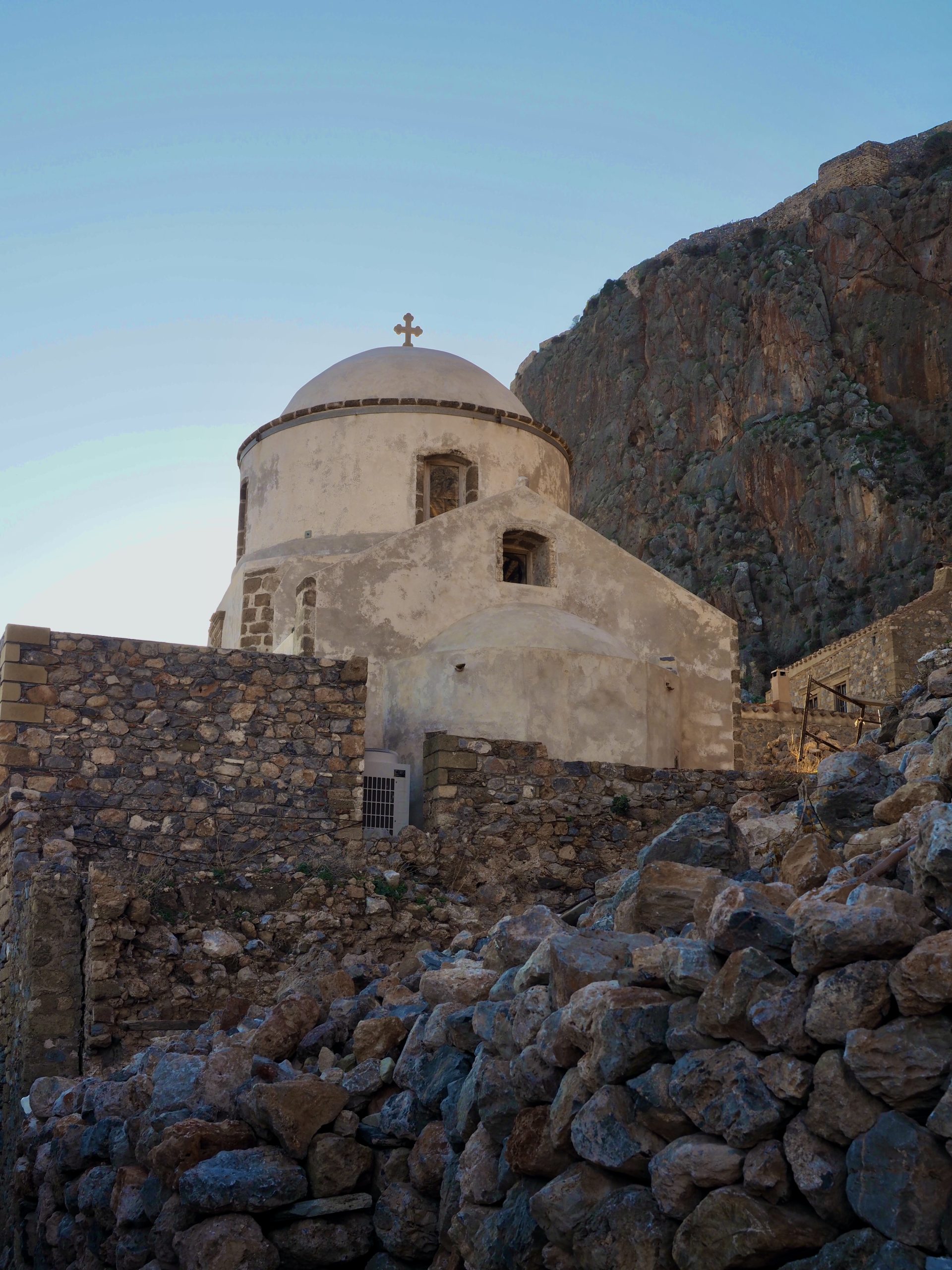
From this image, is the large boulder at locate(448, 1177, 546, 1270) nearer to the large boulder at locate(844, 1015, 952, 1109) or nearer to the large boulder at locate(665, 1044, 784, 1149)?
the large boulder at locate(665, 1044, 784, 1149)

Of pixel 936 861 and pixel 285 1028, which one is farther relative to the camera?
pixel 285 1028

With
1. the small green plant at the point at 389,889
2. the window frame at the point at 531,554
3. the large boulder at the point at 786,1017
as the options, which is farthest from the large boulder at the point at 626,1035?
the window frame at the point at 531,554

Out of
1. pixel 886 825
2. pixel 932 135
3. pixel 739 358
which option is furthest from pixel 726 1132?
pixel 932 135

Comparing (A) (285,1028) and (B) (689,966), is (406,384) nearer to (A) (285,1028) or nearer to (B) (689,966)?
(A) (285,1028)

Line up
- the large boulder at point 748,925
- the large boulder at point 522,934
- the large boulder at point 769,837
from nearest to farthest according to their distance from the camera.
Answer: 1. the large boulder at point 748,925
2. the large boulder at point 522,934
3. the large boulder at point 769,837

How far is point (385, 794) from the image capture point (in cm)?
1223

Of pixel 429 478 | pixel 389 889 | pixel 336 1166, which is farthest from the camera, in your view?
pixel 429 478

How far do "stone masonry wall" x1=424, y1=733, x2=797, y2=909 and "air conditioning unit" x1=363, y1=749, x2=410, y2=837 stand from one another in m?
0.48

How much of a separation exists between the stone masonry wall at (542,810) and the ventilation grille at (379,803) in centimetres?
53

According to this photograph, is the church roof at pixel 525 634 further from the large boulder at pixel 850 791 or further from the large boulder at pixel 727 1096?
the large boulder at pixel 727 1096

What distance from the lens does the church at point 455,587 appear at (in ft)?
43.2

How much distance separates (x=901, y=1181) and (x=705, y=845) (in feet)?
7.29

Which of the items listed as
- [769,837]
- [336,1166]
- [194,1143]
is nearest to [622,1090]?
[336,1166]

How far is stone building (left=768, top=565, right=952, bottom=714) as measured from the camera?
27594 millimetres
